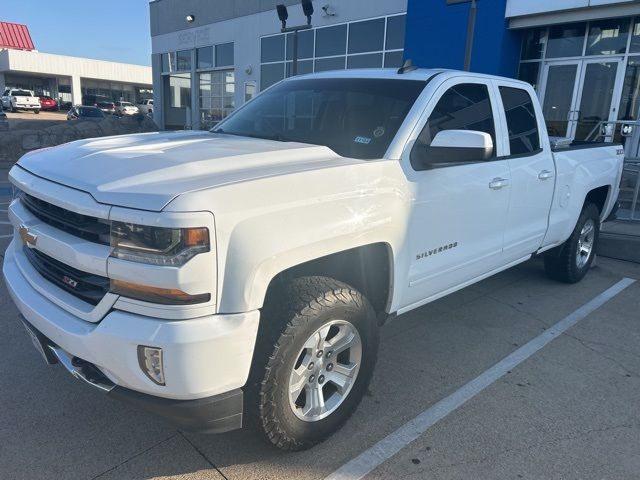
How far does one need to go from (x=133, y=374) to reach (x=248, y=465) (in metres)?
0.86

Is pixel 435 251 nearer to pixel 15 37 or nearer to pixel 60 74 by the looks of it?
pixel 60 74

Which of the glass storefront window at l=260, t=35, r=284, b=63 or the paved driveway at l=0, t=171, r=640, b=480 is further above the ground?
the glass storefront window at l=260, t=35, r=284, b=63

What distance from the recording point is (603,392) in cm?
347

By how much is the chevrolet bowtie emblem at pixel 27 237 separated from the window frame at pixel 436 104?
2.02m

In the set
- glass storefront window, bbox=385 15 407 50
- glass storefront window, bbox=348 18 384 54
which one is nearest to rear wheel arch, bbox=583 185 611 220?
glass storefront window, bbox=385 15 407 50

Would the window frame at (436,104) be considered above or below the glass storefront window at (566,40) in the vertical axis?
below

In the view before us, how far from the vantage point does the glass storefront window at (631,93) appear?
469 inches

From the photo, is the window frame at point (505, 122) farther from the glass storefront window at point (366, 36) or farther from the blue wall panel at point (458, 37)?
the glass storefront window at point (366, 36)

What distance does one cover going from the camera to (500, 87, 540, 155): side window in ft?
13.6

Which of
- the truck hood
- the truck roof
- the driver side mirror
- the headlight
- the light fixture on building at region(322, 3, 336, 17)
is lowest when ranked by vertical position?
the headlight

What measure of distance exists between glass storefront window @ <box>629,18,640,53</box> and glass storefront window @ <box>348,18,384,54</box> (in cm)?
766

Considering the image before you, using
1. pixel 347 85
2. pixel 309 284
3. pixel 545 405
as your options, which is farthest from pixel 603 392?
pixel 347 85

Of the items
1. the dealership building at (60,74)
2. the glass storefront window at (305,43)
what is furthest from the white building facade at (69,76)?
the glass storefront window at (305,43)

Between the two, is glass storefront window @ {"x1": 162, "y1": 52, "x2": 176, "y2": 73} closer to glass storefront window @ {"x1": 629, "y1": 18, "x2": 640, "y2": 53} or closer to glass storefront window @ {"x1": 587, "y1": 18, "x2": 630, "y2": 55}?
glass storefront window @ {"x1": 587, "y1": 18, "x2": 630, "y2": 55}
